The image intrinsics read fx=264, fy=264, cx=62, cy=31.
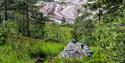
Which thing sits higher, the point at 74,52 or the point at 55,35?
the point at 74,52

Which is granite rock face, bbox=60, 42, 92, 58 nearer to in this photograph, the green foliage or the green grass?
the green grass

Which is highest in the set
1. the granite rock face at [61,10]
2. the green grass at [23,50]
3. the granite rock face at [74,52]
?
the green grass at [23,50]

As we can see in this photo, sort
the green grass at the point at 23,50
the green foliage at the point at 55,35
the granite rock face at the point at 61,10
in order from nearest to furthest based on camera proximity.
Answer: the green grass at the point at 23,50, the green foliage at the point at 55,35, the granite rock face at the point at 61,10

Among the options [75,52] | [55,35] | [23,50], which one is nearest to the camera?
[23,50]

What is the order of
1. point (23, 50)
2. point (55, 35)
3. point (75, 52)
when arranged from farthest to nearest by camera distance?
point (55, 35)
point (75, 52)
point (23, 50)

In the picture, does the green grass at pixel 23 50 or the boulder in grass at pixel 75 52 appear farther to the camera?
the boulder in grass at pixel 75 52

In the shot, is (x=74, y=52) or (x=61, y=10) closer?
(x=74, y=52)

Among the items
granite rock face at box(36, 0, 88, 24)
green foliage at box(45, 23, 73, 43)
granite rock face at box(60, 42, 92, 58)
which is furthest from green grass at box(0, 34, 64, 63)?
granite rock face at box(36, 0, 88, 24)

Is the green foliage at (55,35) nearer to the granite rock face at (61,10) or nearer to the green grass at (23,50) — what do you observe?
the green grass at (23,50)

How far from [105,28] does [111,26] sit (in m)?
0.18

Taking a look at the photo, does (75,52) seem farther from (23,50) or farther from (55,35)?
(55,35)

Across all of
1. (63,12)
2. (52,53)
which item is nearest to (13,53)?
(52,53)

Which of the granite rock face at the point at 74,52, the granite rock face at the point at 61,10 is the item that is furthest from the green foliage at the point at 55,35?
the granite rock face at the point at 61,10

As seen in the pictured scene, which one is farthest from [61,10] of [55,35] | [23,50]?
[23,50]
